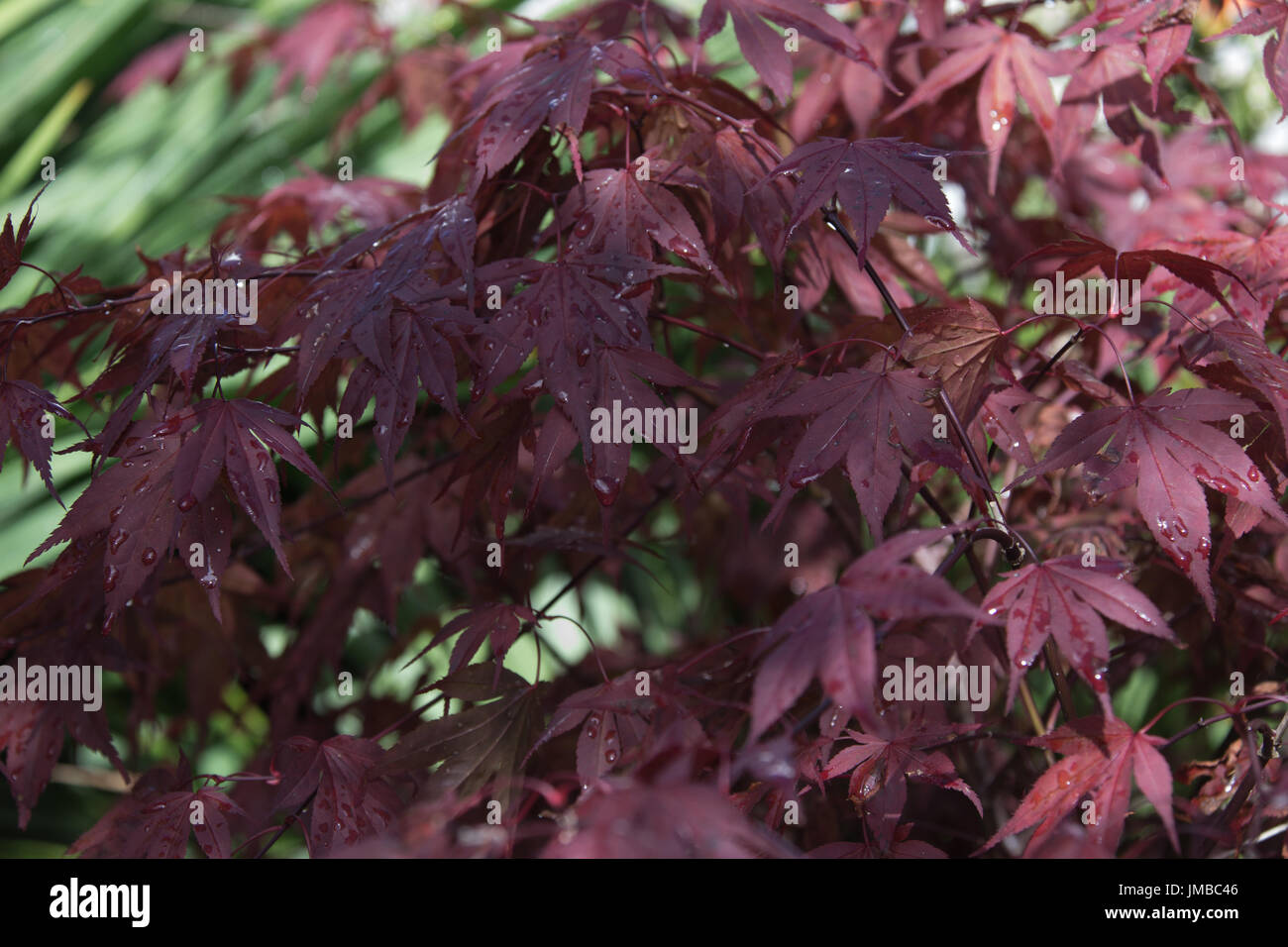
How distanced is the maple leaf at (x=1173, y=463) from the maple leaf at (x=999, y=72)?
393 mm

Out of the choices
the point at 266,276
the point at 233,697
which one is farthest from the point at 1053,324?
the point at 233,697

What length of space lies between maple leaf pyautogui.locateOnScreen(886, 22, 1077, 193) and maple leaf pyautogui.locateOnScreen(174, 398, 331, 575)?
2.23ft

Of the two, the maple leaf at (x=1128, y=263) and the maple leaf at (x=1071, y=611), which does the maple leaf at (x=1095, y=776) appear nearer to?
the maple leaf at (x=1071, y=611)

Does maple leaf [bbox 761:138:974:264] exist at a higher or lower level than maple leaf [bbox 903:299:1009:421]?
higher

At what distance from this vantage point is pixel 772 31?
820mm

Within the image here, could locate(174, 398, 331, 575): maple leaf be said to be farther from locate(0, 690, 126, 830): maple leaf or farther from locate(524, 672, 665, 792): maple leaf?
locate(0, 690, 126, 830): maple leaf

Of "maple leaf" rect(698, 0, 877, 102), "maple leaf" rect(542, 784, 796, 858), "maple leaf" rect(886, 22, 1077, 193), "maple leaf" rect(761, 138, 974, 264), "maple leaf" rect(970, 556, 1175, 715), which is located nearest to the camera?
"maple leaf" rect(542, 784, 796, 858)

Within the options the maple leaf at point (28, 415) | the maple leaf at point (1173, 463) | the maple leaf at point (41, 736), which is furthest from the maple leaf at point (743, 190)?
the maple leaf at point (41, 736)

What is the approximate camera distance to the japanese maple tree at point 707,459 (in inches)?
Answer: 25.2

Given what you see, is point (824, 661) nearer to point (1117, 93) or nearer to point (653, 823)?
point (653, 823)

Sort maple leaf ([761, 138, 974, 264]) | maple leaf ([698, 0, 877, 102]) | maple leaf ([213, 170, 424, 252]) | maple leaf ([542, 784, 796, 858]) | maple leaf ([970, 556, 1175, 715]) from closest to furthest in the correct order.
A: maple leaf ([542, 784, 796, 858])
maple leaf ([970, 556, 1175, 715])
maple leaf ([761, 138, 974, 264])
maple leaf ([698, 0, 877, 102])
maple leaf ([213, 170, 424, 252])

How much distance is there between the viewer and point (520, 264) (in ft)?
2.43

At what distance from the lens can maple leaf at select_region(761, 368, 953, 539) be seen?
2.12 feet

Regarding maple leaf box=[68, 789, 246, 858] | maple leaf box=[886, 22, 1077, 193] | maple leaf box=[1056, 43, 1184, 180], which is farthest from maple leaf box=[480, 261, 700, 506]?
maple leaf box=[1056, 43, 1184, 180]
